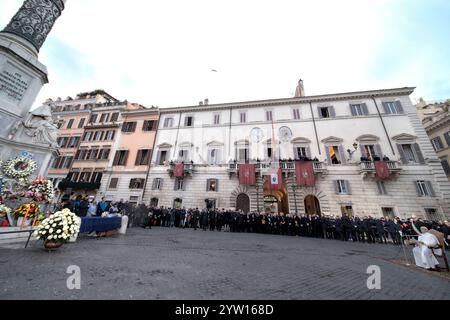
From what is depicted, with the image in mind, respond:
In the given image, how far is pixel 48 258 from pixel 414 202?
2393 centimetres

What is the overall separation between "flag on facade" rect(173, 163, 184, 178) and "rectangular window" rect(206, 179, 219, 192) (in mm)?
3150

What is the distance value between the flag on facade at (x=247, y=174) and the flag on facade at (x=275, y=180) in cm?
168

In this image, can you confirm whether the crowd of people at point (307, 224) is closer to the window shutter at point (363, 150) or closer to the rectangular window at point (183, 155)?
the window shutter at point (363, 150)

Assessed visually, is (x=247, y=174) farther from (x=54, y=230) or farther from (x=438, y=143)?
(x=438, y=143)

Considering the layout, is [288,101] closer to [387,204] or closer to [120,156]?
[387,204]

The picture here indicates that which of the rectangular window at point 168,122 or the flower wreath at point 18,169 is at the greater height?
the rectangular window at point 168,122

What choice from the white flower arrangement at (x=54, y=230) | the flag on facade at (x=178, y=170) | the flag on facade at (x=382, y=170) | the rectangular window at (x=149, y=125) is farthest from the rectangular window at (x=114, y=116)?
the flag on facade at (x=382, y=170)

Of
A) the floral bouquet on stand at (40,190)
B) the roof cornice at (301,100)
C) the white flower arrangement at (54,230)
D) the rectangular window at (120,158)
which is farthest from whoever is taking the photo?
the rectangular window at (120,158)

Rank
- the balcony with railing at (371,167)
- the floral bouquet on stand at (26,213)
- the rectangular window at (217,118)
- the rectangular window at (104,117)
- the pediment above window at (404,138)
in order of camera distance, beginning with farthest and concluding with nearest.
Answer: the rectangular window at (104,117)
the rectangular window at (217,118)
the pediment above window at (404,138)
the balcony with railing at (371,167)
the floral bouquet on stand at (26,213)

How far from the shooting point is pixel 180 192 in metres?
20.9

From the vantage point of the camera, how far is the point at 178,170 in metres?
21.0

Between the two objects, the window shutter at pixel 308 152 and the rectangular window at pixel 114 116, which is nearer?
the window shutter at pixel 308 152

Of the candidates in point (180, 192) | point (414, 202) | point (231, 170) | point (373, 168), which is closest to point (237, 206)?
point (231, 170)

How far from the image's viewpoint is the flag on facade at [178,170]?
20.8m
